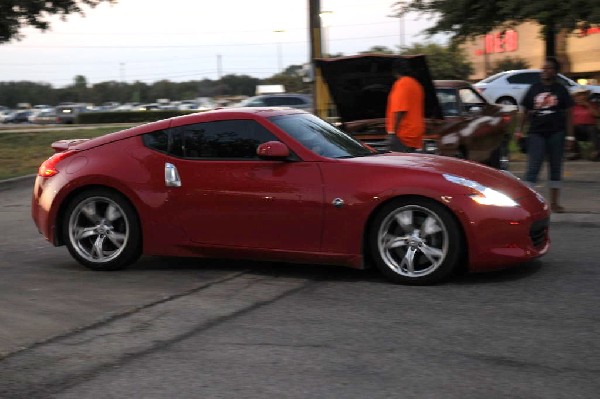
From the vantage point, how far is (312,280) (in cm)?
648

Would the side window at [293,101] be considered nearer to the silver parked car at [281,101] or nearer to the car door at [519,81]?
the silver parked car at [281,101]

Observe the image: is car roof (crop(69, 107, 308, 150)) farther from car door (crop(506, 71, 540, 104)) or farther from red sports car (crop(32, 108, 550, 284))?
car door (crop(506, 71, 540, 104))

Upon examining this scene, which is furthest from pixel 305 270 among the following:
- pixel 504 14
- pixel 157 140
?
pixel 504 14

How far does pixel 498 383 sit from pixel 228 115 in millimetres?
3687

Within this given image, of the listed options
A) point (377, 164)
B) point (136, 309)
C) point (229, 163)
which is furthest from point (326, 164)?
point (136, 309)

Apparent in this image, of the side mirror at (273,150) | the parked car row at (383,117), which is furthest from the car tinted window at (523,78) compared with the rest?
the side mirror at (273,150)

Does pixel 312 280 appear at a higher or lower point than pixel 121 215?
lower

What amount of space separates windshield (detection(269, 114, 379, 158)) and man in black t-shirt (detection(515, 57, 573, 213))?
293 cm

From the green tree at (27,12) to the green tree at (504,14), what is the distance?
9.84 m

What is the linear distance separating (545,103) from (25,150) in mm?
15994

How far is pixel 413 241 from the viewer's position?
605 centimetres

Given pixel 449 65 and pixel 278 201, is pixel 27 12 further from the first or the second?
pixel 449 65

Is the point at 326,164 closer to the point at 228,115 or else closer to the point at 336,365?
the point at 228,115

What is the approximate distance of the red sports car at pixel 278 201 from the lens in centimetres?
600
